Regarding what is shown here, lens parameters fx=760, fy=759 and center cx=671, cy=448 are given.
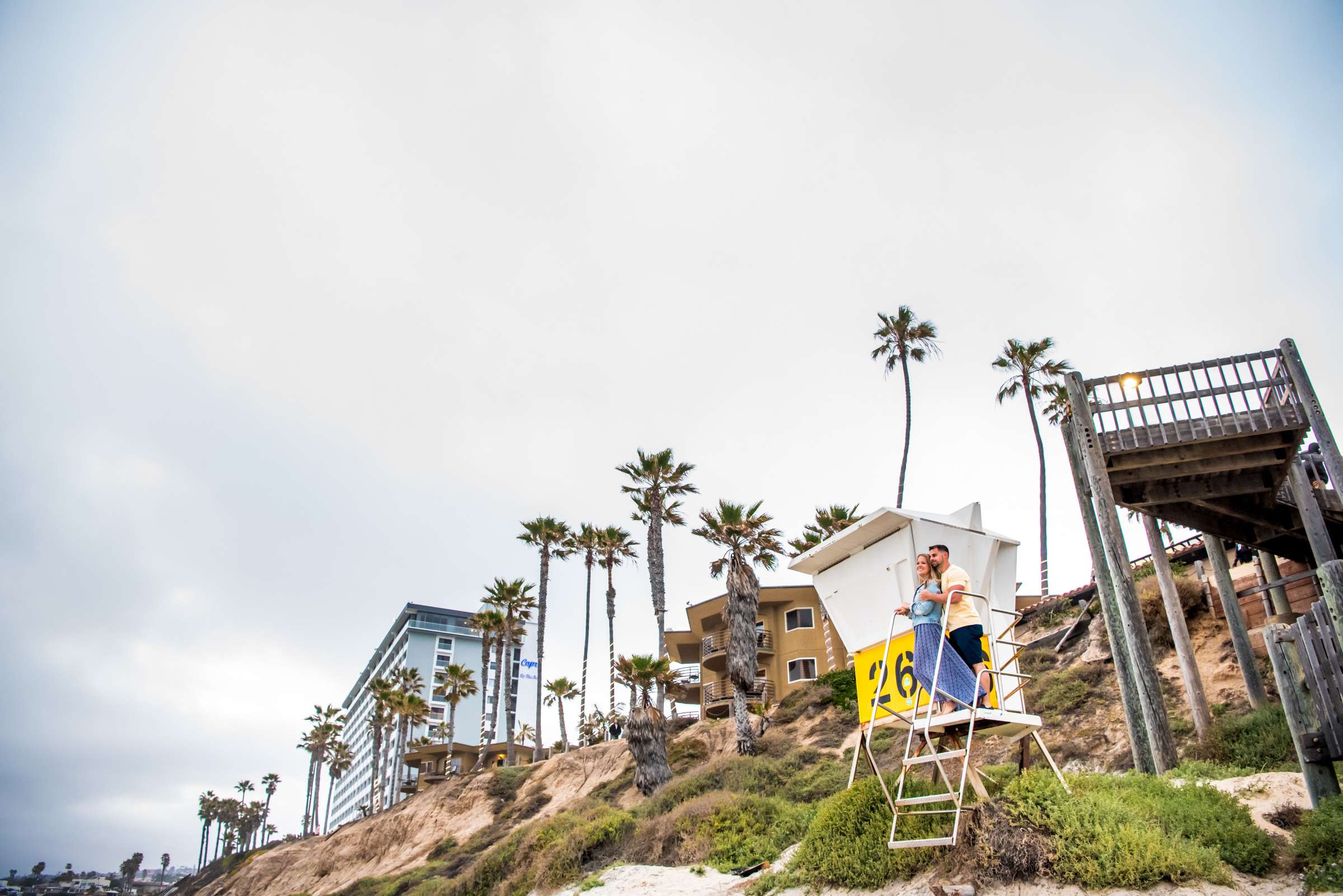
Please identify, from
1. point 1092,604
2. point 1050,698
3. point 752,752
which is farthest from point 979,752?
point 752,752

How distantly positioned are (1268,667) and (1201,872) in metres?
14.6

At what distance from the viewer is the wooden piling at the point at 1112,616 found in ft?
35.4

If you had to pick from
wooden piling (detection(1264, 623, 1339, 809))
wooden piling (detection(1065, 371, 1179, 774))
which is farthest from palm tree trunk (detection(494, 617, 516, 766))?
wooden piling (detection(1264, 623, 1339, 809))

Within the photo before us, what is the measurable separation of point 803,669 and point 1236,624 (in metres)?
28.8

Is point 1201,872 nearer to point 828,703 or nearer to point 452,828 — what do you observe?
point 828,703

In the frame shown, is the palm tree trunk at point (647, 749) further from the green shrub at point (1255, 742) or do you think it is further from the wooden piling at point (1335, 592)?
the wooden piling at point (1335, 592)

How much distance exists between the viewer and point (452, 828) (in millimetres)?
38719

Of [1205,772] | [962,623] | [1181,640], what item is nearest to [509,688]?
[1181,640]

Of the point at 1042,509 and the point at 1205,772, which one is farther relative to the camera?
the point at 1042,509

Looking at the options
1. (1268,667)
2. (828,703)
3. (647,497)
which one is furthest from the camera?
(647,497)

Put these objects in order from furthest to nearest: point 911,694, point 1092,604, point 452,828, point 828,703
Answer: point 452,828 → point 828,703 → point 1092,604 → point 911,694

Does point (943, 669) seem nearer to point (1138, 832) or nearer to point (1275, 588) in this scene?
point (1138, 832)

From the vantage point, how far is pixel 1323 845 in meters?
5.93

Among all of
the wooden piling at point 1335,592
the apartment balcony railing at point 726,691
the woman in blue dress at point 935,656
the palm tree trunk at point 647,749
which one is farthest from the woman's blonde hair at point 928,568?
the apartment balcony railing at point 726,691
